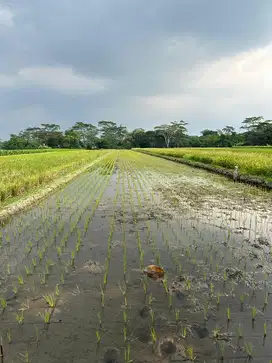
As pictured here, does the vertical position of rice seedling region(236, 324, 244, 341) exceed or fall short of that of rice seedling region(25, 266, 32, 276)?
it falls short

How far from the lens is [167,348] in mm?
2076

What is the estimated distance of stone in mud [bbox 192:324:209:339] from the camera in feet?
7.25

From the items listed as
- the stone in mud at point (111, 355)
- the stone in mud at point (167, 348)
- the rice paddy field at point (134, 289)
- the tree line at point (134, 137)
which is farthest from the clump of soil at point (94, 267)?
the tree line at point (134, 137)

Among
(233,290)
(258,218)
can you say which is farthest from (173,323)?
(258,218)

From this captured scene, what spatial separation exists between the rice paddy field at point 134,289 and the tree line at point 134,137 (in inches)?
1973

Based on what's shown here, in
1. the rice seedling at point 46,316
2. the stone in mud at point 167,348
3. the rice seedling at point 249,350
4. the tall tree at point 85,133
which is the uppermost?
the tall tree at point 85,133

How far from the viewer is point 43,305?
262 cm

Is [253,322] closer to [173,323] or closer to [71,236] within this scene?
[173,323]

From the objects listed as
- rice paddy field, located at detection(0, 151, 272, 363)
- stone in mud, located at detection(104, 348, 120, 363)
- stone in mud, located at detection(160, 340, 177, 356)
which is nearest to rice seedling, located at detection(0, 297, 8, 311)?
rice paddy field, located at detection(0, 151, 272, 363)

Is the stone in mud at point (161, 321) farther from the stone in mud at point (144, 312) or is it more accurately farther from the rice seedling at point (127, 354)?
the rice seedling at point (127, 354)

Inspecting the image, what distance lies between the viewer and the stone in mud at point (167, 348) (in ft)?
6.66

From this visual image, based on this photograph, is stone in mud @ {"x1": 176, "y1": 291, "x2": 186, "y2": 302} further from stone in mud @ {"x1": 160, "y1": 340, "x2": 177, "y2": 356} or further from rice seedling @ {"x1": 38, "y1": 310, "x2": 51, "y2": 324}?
rice seedling @ {"x1": 38, "y1": 310, "x2": 51, "y2": 324}

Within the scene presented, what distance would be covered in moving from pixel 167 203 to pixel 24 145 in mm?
62405

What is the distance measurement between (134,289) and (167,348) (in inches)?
35.1
